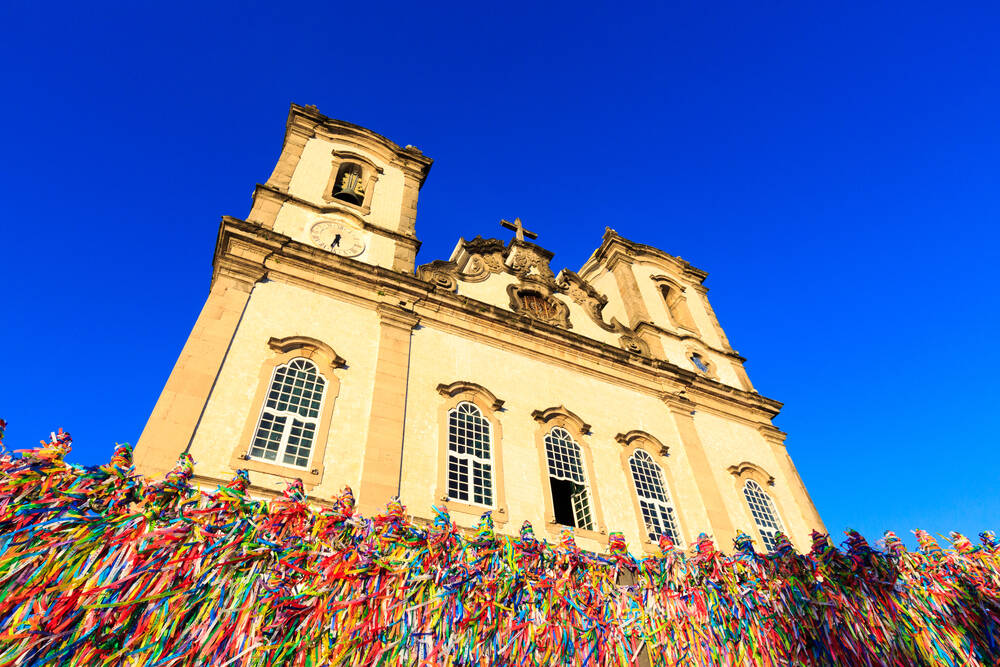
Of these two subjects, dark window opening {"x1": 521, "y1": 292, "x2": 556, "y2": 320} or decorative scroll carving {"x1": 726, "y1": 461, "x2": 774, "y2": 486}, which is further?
dark window opening {"x1": 521, "y1": 292, "x2": 556, "y2": 320}

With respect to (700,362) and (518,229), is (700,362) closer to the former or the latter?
(700,362)

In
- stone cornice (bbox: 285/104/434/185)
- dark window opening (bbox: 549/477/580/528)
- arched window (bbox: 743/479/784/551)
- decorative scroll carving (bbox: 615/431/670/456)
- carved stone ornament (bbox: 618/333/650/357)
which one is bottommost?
dark window opening (bbox: 549/477/580/528)

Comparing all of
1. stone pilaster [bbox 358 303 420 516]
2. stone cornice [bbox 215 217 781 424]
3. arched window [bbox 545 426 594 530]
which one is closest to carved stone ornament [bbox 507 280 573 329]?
stone cornice [bbox 215 217 781 424]

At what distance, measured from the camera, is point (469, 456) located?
42.0 feet

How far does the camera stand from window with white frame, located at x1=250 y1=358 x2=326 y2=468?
10.9 meters

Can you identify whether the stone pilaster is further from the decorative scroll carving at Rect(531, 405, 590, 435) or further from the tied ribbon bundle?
the decorative scroll carving at Rect(531, 405, 590, 435)

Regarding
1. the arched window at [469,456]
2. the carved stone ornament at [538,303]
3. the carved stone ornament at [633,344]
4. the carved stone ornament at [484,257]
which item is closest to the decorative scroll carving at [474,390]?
the arched window at [469,456]

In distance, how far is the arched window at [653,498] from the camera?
14.1 metres

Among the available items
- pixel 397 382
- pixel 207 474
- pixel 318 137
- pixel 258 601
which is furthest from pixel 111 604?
pixel 318 137

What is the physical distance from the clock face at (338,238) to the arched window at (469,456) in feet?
19.6

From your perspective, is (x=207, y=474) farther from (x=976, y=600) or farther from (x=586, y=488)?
(x=976, y=600)

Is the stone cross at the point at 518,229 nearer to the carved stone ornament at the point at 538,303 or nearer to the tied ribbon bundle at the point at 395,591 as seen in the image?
the carved stone ornament at the point at 538,303

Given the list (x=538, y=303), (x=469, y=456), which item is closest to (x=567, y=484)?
(x=469, y=456)

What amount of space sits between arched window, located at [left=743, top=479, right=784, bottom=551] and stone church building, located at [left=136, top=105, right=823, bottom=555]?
6 centimetres
